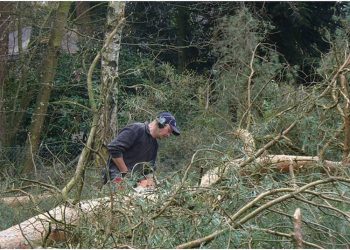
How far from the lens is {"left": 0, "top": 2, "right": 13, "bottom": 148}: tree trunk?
941 centimetres

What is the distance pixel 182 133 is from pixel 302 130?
11.9 feet

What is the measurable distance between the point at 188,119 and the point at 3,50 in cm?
326

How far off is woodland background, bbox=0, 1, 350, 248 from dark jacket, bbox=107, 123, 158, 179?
30 centimetres

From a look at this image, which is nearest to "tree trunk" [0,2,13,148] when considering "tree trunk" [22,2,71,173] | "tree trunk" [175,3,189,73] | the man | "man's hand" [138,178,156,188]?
"tree trunk" [22,2,71,173]

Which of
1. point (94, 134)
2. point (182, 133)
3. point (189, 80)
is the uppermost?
point (94, 134)

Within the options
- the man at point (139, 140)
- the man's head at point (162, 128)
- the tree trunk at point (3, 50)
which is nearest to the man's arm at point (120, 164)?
the man at point (139, 140)

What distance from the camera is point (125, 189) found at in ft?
12.8

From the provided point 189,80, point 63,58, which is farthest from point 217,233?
point 63,58

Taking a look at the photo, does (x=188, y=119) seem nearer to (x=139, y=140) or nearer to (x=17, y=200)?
(x=139, y=140)

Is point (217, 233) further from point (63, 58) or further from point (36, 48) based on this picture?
point (63, 58)

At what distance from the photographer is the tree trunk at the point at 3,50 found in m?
9.41

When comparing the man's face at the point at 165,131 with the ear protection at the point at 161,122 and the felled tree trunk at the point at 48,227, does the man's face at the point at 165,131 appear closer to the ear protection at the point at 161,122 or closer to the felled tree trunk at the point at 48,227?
the ear protection at the point at 161,122

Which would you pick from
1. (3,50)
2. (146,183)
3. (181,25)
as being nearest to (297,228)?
(146,183)

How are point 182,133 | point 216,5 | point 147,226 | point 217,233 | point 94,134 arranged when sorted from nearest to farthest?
point 217,233 → point 147,226 → point 94,134 → point 182,133 → point 216,5
